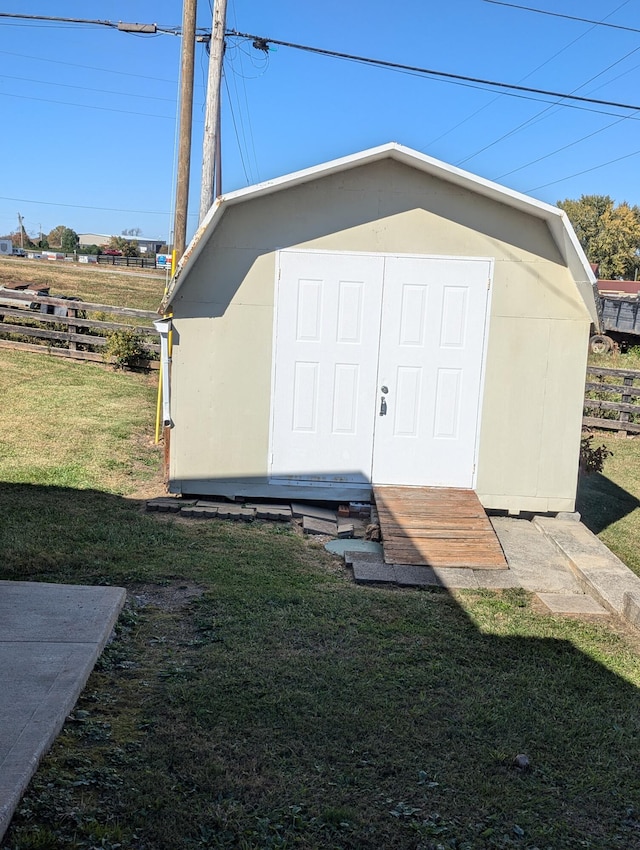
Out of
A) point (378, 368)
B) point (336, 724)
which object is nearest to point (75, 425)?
point (378, 368)

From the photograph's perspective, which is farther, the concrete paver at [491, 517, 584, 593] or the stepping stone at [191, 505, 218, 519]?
the stepping stone at [191, 505, 218, 519]

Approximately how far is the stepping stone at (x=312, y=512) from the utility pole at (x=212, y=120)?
491cm

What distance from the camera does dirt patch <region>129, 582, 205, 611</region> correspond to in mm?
5195

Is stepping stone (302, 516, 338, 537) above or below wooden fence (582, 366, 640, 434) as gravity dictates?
below

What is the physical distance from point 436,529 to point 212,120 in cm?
692

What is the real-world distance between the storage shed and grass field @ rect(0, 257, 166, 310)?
1940 centimetres

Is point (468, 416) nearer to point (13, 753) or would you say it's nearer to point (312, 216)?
point (312, 216)

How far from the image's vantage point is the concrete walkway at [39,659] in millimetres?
3061

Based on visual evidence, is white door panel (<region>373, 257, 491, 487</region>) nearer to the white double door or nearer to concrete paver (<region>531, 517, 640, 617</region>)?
the white double door

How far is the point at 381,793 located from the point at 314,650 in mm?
1424

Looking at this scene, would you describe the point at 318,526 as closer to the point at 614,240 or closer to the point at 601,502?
the point at 601,502

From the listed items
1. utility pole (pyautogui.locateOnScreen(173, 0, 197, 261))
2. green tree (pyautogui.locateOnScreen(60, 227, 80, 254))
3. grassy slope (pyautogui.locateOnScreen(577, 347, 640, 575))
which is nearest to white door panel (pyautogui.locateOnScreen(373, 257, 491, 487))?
grassy slope (pyautogui.locateOnScreen(577, 347, 640, 575))

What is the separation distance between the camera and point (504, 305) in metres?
7.78

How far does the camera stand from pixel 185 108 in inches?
498
